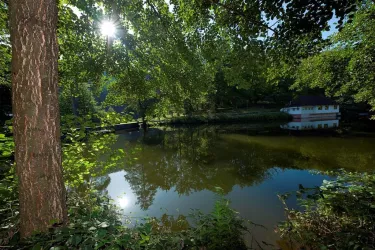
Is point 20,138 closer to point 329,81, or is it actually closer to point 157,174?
point 157,174

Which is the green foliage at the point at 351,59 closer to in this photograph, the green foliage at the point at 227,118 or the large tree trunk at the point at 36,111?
the large tree trunk at the point at 36,111

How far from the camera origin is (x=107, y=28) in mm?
4148

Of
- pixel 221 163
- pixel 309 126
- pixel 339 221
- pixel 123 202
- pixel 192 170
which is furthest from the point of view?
pixel 309 126

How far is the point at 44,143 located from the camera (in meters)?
1.49

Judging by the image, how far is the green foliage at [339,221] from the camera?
211cm

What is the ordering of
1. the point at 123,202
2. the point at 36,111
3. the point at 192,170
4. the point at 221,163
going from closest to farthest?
the point at 36,111
the point at 123,202
the point at 192,170
the point at 221,163

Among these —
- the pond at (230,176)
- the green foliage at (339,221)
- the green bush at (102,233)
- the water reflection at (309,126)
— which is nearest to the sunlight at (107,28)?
the pond at (230,176)

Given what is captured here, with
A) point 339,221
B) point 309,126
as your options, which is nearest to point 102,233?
point 339,221

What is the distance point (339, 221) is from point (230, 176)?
16.8 ft

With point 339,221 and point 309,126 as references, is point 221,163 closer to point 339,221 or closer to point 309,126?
point 339,221

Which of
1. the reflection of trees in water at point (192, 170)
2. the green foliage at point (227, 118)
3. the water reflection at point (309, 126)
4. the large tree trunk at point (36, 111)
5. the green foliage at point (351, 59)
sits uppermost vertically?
the green foliage at point (351, 59)

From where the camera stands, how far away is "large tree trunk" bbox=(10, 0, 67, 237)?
1.42 m

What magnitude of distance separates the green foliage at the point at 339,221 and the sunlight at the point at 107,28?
4.91m

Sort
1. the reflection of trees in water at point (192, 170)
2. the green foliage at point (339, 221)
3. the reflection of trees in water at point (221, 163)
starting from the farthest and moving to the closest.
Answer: the reflection of trees in water at point (221, 163) < the reflection of trees in water at point (192, 170) < the green foliage at point (339, 221)
